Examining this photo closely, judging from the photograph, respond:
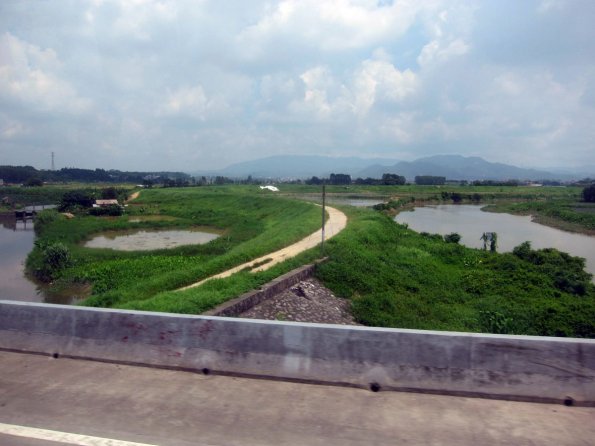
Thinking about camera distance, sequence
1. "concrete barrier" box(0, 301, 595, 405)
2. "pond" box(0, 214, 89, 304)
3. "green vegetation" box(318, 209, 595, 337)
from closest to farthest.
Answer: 1. "concrete barrier" box(0, 301, 595, 405)
2. "green vegetation" box(318, 209, 595, 337)
3. "pond" box(0, 214, 89, 304)

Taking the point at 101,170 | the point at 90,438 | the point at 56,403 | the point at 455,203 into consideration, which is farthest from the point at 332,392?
the point at 101,170

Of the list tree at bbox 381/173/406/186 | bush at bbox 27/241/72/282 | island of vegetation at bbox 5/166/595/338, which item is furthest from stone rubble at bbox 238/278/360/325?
tree at bbox 381/173/406/186

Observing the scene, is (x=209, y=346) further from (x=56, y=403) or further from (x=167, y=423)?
(x=56, y=403)

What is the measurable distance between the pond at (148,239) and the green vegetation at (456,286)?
1190 centimetres

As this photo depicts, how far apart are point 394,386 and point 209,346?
6.52 feet

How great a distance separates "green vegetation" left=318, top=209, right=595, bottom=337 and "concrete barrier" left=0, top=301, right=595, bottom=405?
856cm

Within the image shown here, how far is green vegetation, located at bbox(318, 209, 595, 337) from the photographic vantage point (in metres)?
14.0

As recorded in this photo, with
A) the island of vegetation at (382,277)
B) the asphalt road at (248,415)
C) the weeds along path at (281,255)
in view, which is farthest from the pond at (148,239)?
the asphalt road at (248,415)

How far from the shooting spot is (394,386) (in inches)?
190

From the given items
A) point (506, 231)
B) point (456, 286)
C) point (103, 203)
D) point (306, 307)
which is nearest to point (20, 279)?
point (306, 307)

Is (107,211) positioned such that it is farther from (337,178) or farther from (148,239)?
(337,178)

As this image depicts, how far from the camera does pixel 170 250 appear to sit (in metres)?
24.8

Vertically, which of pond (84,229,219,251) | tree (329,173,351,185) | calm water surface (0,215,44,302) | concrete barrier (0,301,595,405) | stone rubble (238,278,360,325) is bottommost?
calm water surface (0,215,44,302)

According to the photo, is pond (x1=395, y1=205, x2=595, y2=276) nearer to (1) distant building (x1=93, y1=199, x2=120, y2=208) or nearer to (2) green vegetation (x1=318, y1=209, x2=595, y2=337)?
(2) green vegetation (x1=318, y1=209, x2=595, y2=337)
